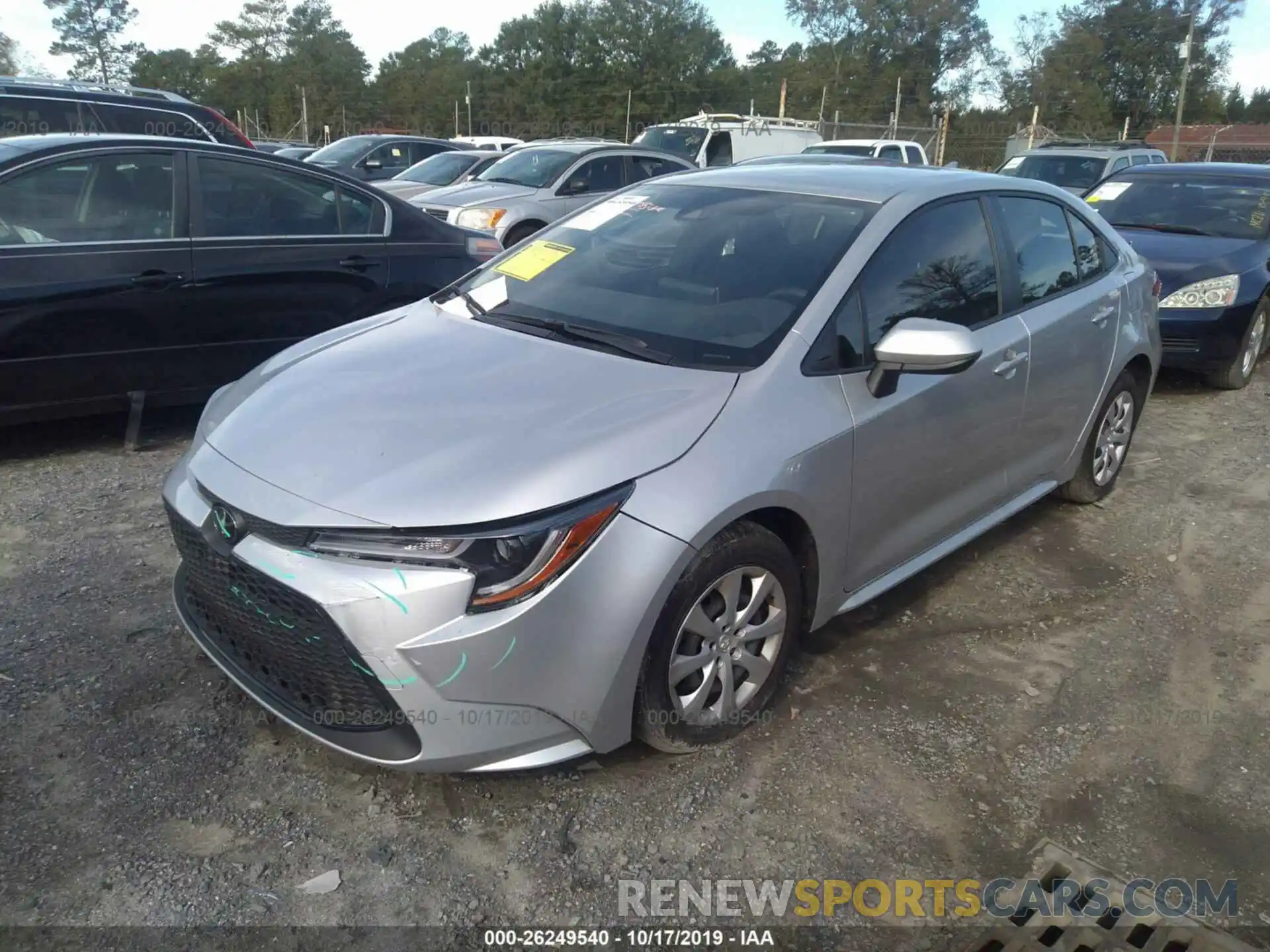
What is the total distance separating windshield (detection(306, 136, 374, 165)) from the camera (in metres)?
16.1

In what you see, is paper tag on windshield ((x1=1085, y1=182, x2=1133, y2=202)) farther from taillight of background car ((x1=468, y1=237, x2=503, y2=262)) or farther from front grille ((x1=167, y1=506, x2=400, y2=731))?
front grille ((x1=167, y1=506, x2=400, y2=731))

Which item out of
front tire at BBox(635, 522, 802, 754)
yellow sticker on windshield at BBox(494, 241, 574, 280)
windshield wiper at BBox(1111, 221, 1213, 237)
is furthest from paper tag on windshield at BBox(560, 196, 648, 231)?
windshield wiper at BBox(1111, 221, 1213, 237)

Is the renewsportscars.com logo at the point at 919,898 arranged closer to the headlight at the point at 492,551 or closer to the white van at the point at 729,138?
the headlight at the point at 492,551

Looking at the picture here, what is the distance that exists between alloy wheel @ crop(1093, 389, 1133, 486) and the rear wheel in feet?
9.57

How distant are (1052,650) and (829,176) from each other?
1941 mm

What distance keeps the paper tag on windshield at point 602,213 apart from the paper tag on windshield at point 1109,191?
618 cm

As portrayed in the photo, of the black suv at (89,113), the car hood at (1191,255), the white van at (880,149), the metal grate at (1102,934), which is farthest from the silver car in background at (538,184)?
the metal grate at (1102,934)

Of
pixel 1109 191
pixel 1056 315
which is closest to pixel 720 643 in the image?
pixel 1056 315

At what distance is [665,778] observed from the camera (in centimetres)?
280

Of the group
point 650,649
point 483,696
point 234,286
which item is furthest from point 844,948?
point 234,286

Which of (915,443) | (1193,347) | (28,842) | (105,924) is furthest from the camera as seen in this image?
(1193,347)

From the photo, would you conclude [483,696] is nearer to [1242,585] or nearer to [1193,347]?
[1242,585]

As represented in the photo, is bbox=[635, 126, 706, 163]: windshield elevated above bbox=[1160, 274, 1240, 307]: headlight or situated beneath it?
elevated above

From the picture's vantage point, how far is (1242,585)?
4199 mm
